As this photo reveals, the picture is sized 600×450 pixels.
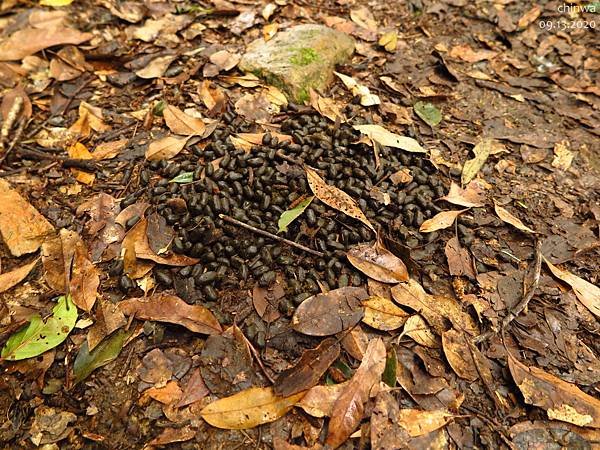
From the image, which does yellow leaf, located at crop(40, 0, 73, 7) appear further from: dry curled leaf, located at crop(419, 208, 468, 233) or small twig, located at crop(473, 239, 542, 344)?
small twig, located at crop(473, 239, 542, 344)

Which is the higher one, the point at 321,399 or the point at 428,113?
the point at 428,113

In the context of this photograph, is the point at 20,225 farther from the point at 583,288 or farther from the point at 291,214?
the point at 583,288

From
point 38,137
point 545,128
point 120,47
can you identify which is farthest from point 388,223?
point 120,47

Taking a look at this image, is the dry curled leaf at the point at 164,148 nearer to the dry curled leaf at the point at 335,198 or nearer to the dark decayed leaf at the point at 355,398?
the dry curled leaf at the point at 335,198

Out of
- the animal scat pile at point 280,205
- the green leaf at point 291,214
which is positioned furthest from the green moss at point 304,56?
the green leaf at point 291,214

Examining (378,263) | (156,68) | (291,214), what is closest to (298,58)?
(156,68)

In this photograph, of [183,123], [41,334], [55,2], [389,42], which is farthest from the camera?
[389,42]
